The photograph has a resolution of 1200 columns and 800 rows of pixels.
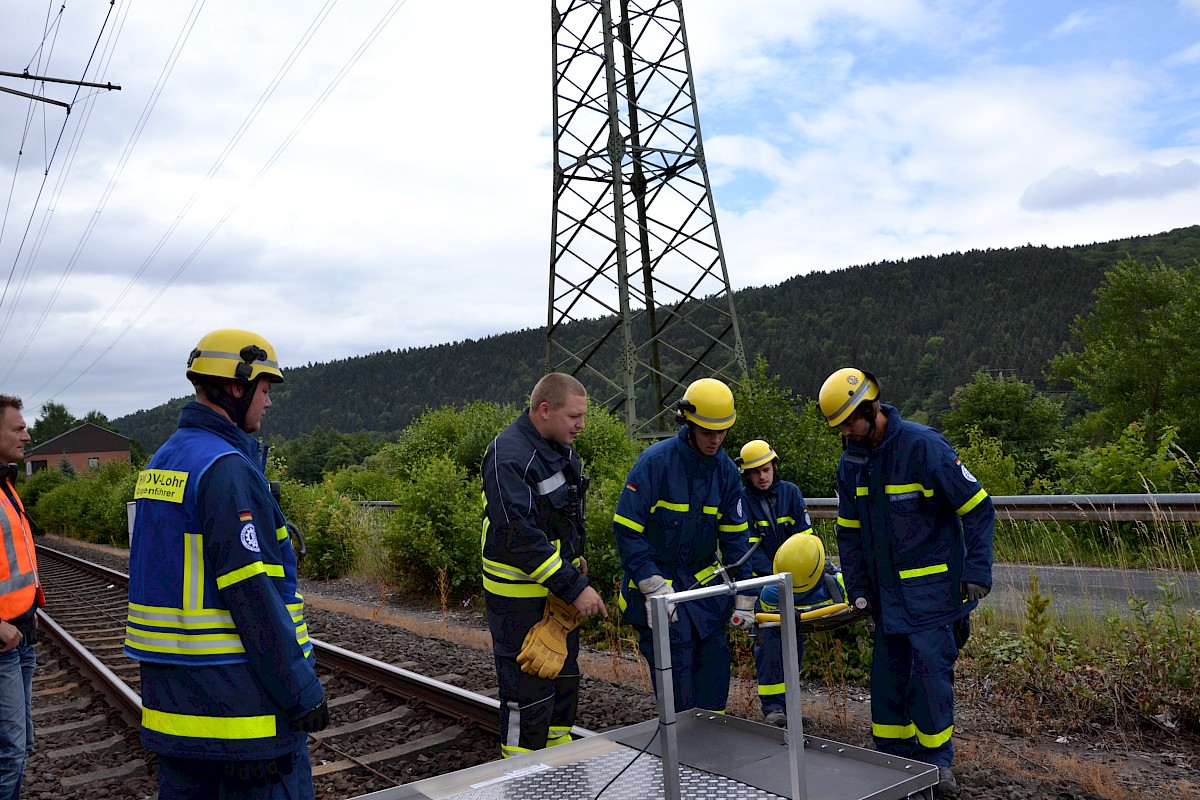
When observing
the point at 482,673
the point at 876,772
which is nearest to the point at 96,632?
the point at 482,673

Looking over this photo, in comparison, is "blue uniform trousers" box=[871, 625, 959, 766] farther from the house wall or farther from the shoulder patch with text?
the house wall

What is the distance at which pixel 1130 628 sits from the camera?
5.91 metres

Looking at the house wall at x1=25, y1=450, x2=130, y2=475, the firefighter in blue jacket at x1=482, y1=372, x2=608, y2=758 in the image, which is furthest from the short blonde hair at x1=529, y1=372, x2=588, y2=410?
the house wall at x1=25, y1=450, x2=130, y2=475

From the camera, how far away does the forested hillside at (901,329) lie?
77.6 m

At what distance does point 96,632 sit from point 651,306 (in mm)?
11253

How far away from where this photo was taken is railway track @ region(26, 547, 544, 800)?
543 cm

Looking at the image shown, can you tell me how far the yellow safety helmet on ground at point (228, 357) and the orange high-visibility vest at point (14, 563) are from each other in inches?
95.0

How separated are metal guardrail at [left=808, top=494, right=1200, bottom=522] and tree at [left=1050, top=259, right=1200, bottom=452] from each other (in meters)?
40.4

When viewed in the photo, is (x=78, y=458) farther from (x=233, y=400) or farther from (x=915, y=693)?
(x=915, y=693)

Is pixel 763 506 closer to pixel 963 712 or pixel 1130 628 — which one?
pixel 963 712

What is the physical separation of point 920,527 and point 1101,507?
449cm

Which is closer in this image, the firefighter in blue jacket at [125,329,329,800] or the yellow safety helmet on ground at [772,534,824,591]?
the firefighter in blue jacket at [125,329,329,800]

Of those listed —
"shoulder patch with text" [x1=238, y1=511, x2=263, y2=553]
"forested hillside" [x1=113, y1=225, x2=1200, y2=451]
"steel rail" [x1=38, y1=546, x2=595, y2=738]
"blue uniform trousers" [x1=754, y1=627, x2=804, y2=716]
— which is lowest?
"steel rail" [x1=38, y1=546, x2=595, y2=738]

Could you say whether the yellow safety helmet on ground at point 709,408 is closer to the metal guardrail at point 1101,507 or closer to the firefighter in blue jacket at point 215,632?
the firefighter in blue jacket at point 215,632
